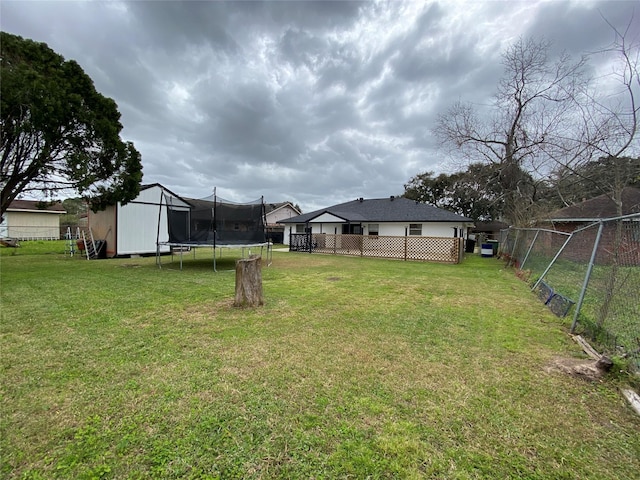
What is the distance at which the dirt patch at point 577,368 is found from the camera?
2543mm

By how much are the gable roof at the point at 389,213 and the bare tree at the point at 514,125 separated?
147 inches

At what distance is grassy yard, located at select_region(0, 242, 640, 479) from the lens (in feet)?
5.15

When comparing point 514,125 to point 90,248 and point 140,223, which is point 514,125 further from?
point 90,248

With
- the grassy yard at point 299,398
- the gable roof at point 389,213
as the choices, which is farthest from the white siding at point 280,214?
the grassy yard at point 299,398

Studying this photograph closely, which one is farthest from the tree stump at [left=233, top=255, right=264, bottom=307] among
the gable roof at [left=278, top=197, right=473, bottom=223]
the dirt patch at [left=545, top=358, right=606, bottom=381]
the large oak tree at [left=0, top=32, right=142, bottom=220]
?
the gable roof at [left=278, top=197, right=473, bottom=223]

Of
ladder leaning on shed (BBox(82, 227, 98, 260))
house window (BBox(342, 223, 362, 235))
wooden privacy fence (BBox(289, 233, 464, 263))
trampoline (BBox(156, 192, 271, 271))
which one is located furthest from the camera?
house window (BBox(342, 223, 362, 235))

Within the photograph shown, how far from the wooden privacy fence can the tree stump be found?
9855mm

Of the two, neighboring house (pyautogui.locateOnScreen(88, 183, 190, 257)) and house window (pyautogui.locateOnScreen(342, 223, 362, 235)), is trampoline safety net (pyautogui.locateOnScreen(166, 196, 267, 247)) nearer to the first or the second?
neighboring house (pyautogui.locateOnScreen(88, 183, 190, 257))

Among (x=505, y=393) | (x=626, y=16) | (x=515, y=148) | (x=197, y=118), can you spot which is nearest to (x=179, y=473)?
(x=505, y=393)

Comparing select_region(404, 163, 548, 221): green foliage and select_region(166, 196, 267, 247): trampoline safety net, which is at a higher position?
select_region(404, 163, 548, 221): green foliage

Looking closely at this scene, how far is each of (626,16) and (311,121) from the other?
41.3 feet

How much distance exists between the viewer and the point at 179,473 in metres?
1.48

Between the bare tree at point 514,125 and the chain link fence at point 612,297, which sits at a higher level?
the bare tree at point 514,125

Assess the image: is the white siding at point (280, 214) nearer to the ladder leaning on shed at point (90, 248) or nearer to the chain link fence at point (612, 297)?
the ladder leaning on shed at point (90, 248)
